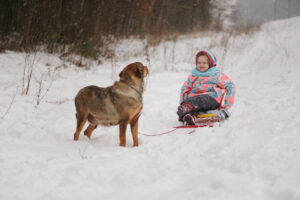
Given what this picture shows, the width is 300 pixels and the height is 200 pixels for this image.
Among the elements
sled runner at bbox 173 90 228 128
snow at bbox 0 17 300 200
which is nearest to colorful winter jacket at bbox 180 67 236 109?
sled runner at bbox 173 90 228 128

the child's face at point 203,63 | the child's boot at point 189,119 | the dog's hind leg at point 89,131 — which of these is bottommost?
the dog's hind leg at point 89,131

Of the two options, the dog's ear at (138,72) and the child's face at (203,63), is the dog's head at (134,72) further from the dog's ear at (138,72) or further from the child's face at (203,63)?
the child's face at (203,63)

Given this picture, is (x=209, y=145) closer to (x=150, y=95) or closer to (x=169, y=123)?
(x=169, y=123)

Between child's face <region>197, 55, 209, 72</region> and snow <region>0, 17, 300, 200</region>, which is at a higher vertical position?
child's face <region>197, 55, 209, 72</region>

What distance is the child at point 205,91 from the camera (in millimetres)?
4066

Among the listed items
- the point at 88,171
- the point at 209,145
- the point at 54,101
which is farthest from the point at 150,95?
the point at 88,171

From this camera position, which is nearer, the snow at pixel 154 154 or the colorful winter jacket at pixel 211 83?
the snow at pixel 154 154

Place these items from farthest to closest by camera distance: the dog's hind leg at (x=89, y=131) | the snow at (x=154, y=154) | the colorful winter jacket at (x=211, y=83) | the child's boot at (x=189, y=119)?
1. the colorful winter jacket at (x=211, y=83)
2. the child's boot at (x=189, y=119)
3. the dog's hind leg at (x=89, y=131)
4. the snow at (x=154, y=154)

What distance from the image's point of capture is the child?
4066 millimetres

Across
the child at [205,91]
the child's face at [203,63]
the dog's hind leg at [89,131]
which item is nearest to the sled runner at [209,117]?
the child at [205,91]

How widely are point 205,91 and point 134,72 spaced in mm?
1685

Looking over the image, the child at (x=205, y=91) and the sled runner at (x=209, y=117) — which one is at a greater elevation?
the child at (x=205, y=91)

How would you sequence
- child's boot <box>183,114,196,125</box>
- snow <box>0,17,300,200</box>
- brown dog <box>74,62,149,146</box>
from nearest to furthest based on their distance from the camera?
snow <box>0,17,300,200</box> → brown dog <box>74,62,149,146</box> → child's boot <box>183,114,196,125</box>

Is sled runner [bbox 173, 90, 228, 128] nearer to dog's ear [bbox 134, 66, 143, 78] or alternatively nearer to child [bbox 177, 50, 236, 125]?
child [bbox 177, 50, 236, 125]
